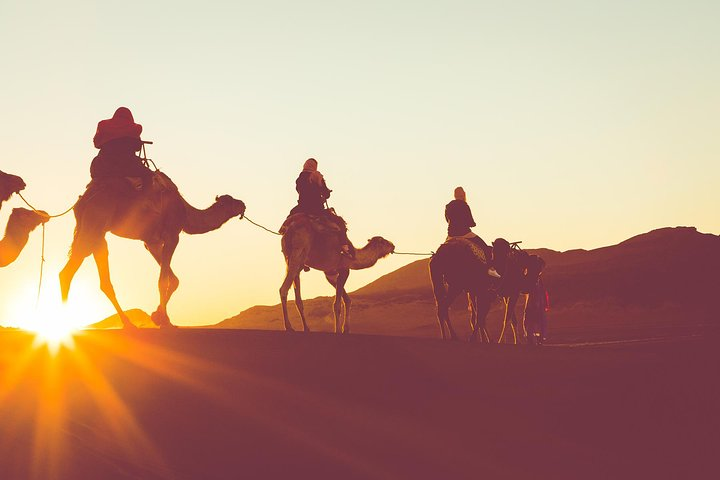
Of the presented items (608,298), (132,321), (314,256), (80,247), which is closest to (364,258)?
(314,256)

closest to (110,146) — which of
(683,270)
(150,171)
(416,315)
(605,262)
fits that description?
(150,171)

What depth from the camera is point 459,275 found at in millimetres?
20250

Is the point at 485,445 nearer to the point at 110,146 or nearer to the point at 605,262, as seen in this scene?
the point at 110,146

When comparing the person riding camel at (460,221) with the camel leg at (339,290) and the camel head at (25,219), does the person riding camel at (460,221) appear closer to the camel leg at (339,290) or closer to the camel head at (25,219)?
the camel leg at (339,290)

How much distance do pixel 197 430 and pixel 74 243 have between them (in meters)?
6.22

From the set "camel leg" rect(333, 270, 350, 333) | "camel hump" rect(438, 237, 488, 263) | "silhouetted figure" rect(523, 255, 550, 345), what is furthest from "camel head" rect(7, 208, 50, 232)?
"silhouetted figure" rect(523, 255, 550, 345)

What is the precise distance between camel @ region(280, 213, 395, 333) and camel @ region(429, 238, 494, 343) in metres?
1.81

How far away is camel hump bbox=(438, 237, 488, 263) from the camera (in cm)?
2033

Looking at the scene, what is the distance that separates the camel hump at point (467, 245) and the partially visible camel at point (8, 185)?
868 centimetres

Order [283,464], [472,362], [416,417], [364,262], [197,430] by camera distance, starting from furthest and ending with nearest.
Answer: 1. [364,262]
2. [472,362]
3. [416,417]
4. [197,430]
5. [283,464]

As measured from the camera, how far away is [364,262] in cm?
2189

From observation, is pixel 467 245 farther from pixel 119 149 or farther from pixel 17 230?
pixel 17 230

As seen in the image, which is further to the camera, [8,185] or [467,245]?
[467,245]

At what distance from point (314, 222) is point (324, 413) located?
9.89 m
